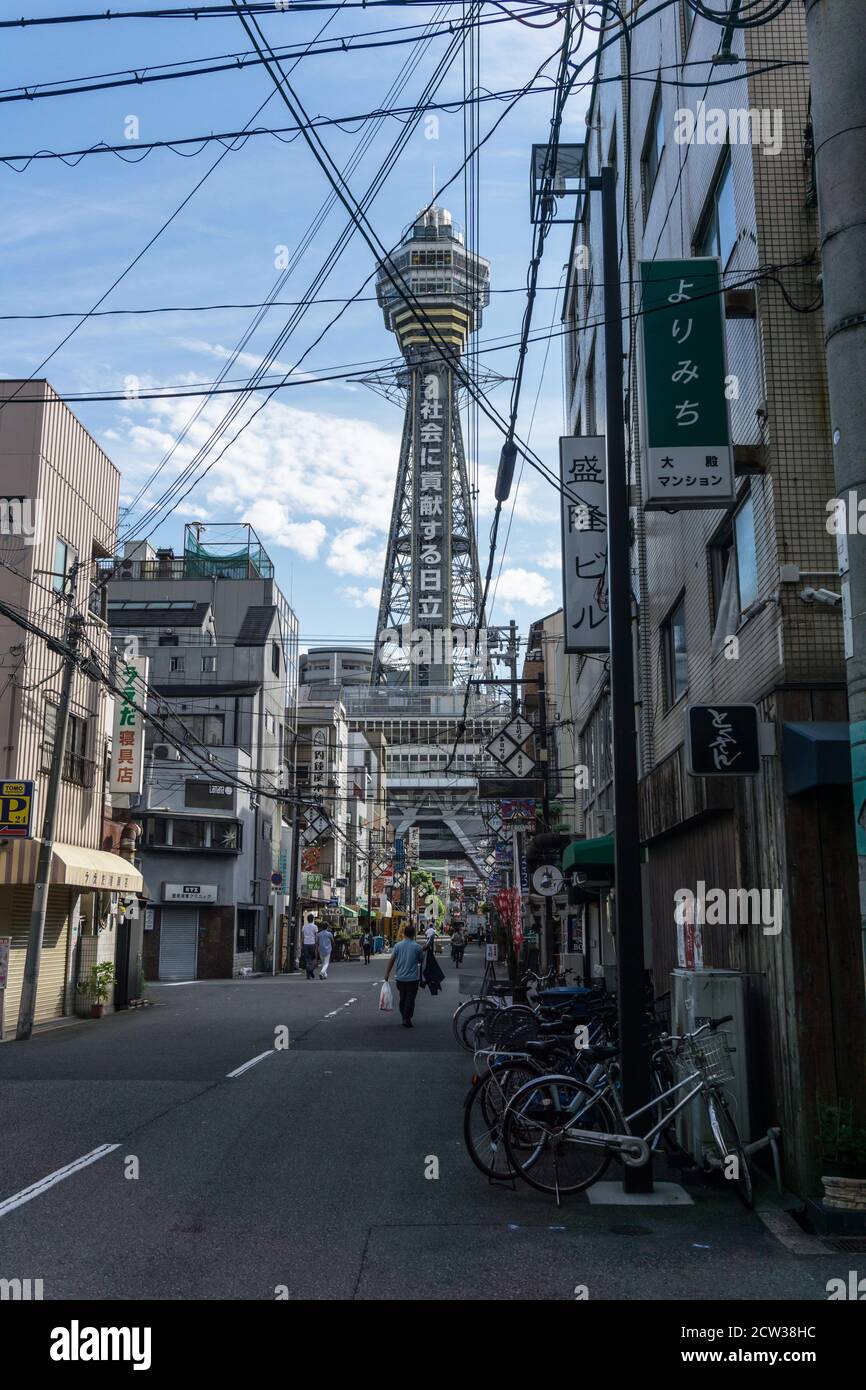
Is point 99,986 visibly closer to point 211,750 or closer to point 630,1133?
point 630,1133

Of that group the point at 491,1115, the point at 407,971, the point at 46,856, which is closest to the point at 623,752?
the point at 491,1115

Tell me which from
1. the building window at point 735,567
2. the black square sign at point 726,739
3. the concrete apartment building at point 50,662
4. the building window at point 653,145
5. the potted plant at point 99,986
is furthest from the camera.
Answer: the potted plant at point 99,986

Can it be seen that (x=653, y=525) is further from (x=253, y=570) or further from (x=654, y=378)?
(x=253, y=570)

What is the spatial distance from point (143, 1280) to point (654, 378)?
7.85 meters

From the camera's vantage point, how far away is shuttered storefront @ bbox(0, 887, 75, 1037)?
2127cm

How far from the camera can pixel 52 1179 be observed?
8.80 meters

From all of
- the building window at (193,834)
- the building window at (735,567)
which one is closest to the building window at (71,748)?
the building window at (735,567)

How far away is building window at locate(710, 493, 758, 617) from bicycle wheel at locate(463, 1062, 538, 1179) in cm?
457

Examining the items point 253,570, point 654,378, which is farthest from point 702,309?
point 253,570

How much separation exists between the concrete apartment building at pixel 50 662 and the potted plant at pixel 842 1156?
1557 centimetres

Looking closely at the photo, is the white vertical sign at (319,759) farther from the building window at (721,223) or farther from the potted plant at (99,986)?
the building window at (721,223)

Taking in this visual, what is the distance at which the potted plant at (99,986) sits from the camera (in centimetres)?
2416

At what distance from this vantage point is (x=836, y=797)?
8.51 m

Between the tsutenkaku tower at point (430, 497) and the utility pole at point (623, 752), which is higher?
the tsutenkaku tower at point (430, 497)
